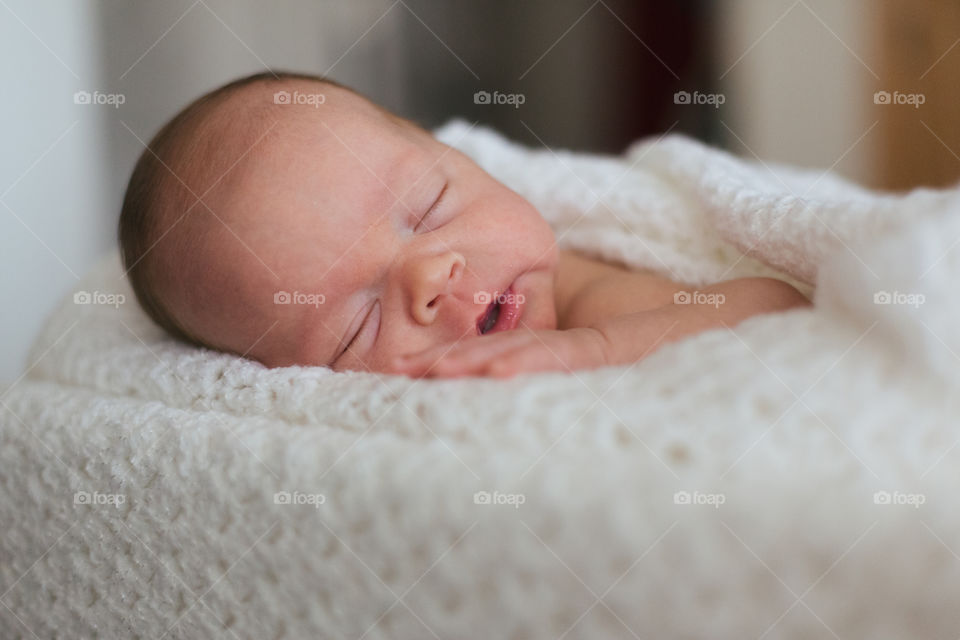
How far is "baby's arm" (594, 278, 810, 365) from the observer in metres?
0.66

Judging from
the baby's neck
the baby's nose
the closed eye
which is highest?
the closed eye

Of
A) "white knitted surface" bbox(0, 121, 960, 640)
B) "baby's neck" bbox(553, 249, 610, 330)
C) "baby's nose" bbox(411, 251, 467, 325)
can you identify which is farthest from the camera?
"baby's neck" bbox(553, 249, 610, 330)

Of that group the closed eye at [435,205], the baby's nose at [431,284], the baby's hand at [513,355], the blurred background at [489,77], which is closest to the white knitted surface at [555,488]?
the baby's hand at [513,355]

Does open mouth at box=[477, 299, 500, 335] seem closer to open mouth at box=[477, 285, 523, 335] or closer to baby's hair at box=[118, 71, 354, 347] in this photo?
open mouth at box=[477, 285, 523, 335]

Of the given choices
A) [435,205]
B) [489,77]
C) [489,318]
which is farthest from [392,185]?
[489,77]

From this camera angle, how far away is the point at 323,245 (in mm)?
805

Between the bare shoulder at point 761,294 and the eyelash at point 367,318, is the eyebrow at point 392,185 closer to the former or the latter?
the eyelash at point 367,318

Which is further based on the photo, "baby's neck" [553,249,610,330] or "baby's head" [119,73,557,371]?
"baby's neck" [553,249,610,330]

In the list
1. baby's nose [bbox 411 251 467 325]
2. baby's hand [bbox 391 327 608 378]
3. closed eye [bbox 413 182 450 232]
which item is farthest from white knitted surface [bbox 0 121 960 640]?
closed eye [bbox 413 182 450 232]

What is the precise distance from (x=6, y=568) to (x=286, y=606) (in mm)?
372

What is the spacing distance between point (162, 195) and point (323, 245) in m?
0.21

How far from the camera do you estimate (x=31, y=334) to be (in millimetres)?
1521

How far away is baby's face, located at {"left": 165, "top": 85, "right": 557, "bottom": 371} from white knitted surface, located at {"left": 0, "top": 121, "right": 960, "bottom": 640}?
94mm

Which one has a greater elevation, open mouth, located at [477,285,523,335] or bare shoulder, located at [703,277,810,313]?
bare shoulder, located at [703,277,810,313]
